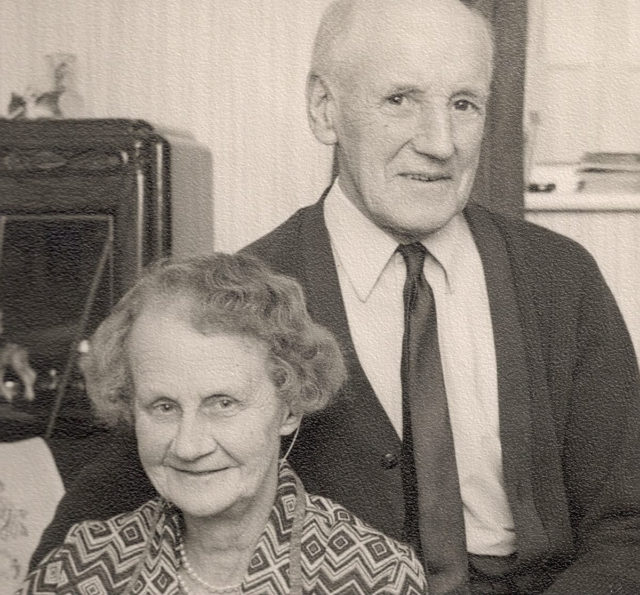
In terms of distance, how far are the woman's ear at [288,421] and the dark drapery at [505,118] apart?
1.58ft

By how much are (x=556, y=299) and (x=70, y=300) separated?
740mm

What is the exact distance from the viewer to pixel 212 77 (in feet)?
5.19

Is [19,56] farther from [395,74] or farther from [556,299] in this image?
[556,299]

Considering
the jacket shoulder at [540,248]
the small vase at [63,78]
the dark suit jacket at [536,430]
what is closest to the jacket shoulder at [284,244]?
the dark suit jacket at [536,430]

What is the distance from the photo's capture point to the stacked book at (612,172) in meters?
1.30

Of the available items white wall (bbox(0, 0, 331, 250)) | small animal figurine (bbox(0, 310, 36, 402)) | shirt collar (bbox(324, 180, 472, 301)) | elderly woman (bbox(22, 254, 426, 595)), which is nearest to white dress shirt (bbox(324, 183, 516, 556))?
shirt collar (bbox(324, 180, 472, 301))

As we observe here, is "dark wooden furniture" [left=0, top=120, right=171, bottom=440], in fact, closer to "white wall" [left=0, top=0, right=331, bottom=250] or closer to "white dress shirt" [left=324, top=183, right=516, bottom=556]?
"white wall" [left=0, top=0, right=331, bottom=250]

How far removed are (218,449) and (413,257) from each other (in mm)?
385

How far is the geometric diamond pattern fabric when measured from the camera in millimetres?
A: 993

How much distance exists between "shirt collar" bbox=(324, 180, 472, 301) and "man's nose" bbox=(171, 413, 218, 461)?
0.32m

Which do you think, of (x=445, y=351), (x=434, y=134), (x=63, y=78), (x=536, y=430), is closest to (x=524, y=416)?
(x=536, y=430)

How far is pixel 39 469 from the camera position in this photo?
53.6 inches

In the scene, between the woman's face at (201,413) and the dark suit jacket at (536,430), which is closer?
the woman's face at (201,413)

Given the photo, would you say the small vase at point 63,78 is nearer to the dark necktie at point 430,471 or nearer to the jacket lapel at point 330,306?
the jacket lapel at point 330,306
